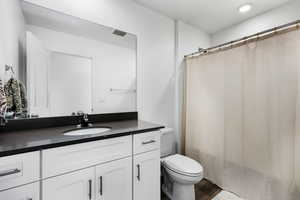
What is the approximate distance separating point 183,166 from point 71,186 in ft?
3.35

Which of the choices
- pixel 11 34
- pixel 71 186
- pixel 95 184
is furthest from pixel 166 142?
pixel 11 34

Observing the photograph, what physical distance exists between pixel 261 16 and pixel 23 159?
2.91 meters

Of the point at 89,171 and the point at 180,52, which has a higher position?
the point at 180,52

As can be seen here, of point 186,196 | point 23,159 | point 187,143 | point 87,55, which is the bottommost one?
point 186,196

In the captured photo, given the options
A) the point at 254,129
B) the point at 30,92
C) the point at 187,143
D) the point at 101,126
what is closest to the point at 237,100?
the point at 254,129

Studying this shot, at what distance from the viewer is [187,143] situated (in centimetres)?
223

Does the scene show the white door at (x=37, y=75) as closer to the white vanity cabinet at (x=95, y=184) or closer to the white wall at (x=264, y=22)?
the white vanity cabinet at (x=95, y=184)

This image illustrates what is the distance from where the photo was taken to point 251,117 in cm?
156

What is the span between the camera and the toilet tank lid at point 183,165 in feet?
4.72

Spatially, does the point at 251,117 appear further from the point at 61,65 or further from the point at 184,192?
the point at 61,65

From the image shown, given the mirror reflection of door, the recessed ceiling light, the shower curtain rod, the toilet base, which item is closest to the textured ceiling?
the recessed ceiling light

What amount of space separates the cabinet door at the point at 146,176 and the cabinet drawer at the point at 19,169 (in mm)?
654

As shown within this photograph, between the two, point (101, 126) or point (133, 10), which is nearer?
point (101, 126)

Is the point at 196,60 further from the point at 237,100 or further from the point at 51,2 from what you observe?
the point at 51,2
